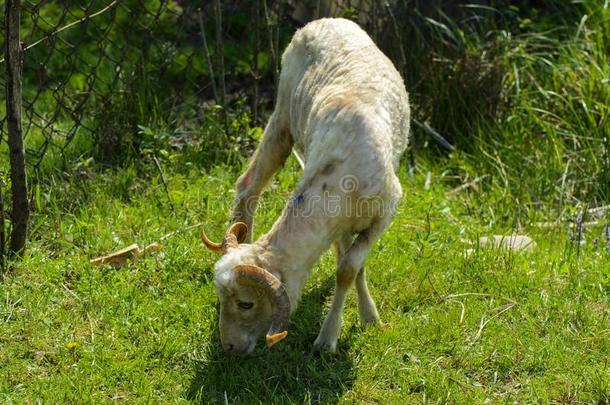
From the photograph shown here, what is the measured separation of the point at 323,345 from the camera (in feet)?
16.0

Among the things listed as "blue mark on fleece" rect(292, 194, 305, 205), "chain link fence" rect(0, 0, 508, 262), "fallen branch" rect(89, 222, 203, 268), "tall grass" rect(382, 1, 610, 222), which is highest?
"blue mark on fleece" rect(292, 194, 305, 205)

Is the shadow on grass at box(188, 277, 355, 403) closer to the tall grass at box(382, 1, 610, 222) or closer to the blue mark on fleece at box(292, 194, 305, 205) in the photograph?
the blue mark on fleece at box(292, 194, 305, 205)

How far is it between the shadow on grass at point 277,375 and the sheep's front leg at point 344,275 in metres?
0.08

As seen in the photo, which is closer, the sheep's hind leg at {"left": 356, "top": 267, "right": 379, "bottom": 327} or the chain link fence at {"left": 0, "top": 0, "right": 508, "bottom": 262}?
the sheep's hind leg at {"left": 356, "top": 267, "right": 379, "bottom": 327}

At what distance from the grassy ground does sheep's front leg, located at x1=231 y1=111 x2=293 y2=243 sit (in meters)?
0.25

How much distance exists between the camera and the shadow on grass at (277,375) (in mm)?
4504

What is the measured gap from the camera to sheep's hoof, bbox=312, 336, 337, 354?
4848mm

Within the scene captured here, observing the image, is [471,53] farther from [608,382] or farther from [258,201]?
[608,382]

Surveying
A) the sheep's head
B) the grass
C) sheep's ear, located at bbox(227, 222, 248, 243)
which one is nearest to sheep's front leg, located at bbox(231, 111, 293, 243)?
the grass

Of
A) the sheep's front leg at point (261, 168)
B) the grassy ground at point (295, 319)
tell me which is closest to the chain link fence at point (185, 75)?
the grassy ground at point (295, 319)

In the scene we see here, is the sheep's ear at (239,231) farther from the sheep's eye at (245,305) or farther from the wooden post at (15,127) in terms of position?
the wooden post at (15,127)

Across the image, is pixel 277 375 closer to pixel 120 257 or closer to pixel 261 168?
pixel 120 257

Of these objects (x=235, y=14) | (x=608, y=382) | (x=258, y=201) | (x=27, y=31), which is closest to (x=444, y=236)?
(x=258, y=201)

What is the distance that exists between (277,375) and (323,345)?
34 centimetres
